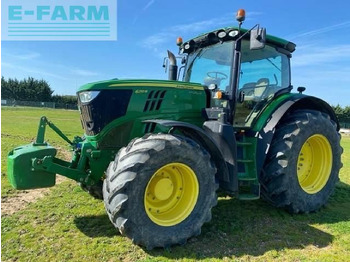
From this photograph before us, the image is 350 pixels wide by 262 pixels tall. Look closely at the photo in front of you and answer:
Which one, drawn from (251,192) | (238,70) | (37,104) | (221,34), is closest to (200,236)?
(251,192)

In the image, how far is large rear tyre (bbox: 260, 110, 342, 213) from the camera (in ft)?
15.3

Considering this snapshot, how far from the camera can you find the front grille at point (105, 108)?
160 inches

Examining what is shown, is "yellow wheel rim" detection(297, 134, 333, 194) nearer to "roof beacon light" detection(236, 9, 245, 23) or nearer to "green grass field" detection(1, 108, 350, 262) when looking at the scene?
"green grass field" detection(1, 108, 350, 262)

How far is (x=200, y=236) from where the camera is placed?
402cm

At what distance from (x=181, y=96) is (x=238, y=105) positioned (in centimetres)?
100

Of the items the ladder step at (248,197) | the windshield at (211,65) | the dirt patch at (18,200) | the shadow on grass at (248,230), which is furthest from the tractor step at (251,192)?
the dirt patch at (18,200)

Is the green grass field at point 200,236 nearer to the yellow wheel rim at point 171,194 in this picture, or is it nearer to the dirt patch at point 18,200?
the dirt patch at point 18,200

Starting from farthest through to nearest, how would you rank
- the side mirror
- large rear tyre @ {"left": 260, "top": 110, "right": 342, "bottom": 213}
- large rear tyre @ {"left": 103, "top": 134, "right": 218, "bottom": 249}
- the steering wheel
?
the steering wheel
large rear tyre @ {"left": 260, "top": 110, "right": 342, "bottom": 213}
the side mirror
large rear tyre @ {"left": 103, "top": 134, "right": 218, "bottom": 249}

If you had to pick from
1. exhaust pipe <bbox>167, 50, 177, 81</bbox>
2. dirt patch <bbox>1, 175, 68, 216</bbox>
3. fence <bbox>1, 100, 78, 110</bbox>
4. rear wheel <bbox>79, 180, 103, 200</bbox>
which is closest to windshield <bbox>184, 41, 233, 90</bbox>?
exhaust pipe <bbox>167, 50, 177, 81</bbox>

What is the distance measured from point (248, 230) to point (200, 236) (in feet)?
2.43

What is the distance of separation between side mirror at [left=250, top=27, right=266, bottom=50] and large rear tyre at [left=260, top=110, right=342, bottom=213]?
141 centimetres

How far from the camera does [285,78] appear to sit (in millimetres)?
5625

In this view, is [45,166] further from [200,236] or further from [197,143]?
[200,236]

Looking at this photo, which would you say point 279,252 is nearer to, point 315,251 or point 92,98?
point 315,251
